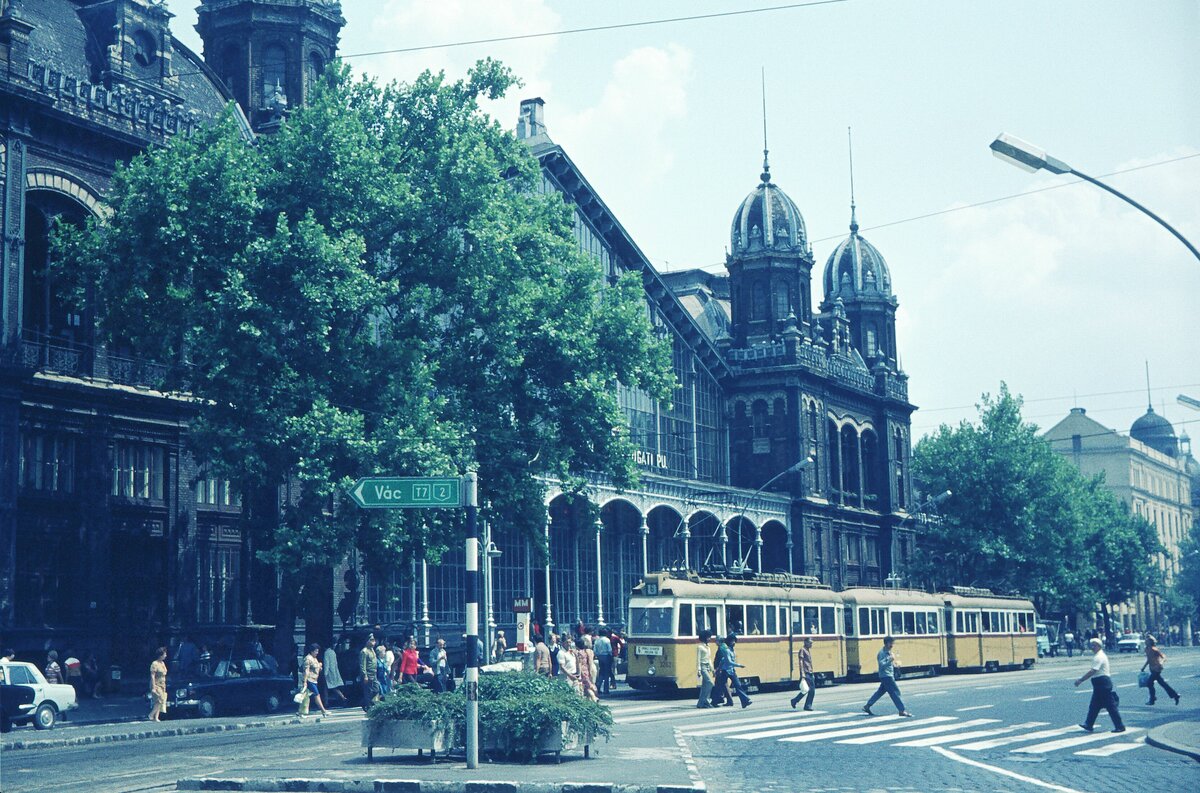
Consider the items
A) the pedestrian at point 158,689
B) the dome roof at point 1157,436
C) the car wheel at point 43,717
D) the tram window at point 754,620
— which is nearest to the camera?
the car wheel at point 43,717

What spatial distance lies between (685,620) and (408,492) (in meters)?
19.8

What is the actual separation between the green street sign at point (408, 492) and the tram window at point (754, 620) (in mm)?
22236

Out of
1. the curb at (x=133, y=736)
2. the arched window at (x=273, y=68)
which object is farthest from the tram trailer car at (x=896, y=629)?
the arched window at (x=273, y=68)

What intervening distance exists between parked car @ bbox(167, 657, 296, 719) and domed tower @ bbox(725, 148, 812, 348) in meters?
43.5

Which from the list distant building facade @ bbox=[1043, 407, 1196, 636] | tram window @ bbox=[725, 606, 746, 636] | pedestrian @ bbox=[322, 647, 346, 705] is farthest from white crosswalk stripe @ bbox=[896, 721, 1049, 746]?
distant building facade @ bbox=[1043, 407, 1196, 636]

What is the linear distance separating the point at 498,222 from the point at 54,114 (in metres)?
12.0

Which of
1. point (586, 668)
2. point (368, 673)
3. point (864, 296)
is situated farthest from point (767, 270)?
point (368, 673)

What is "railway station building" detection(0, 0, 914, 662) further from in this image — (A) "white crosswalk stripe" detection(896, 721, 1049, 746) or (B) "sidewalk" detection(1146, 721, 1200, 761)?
(B) "sidewalk" detection(1146, 721, 1200, 761)

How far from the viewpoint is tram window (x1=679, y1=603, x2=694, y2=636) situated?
3712cm

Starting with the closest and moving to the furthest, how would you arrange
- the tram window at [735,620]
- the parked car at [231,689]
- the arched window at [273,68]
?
the parked car at [231,689]
the tram window at [735,620]
the arched window at [273,68]

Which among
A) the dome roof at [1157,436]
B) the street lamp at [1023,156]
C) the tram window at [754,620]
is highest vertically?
the dome roof at [1157,436]

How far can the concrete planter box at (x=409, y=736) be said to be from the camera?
19078mm

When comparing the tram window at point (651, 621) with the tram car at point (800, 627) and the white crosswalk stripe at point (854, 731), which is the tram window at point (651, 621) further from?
the white crosswalk stripe at point (854, 731)

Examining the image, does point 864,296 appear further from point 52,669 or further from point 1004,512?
point 52,669
